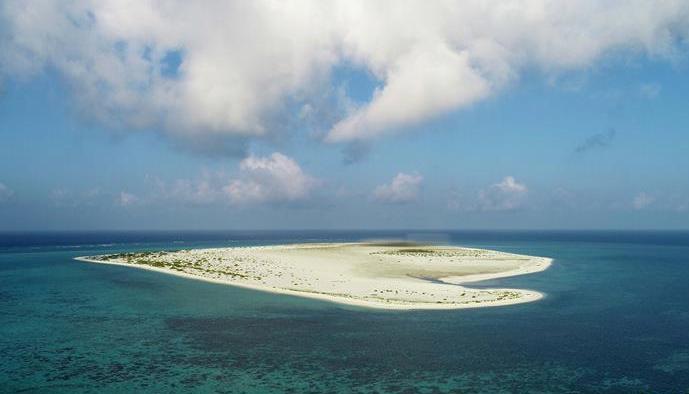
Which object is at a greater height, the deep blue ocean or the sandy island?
the sandy island

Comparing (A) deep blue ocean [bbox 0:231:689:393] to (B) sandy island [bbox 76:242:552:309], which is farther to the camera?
(B) sandy island [bbox 76:242:552:309]

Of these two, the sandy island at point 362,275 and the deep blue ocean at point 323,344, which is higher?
the sandy island at point 362,275

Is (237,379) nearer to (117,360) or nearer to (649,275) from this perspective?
(117,360)

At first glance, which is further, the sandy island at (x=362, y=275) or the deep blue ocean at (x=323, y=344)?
the sandy island at (x=362, y=275)

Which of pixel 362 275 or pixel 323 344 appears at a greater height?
pixel 362 275

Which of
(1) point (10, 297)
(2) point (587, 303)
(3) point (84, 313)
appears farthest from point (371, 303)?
(1) point (10, 297)
